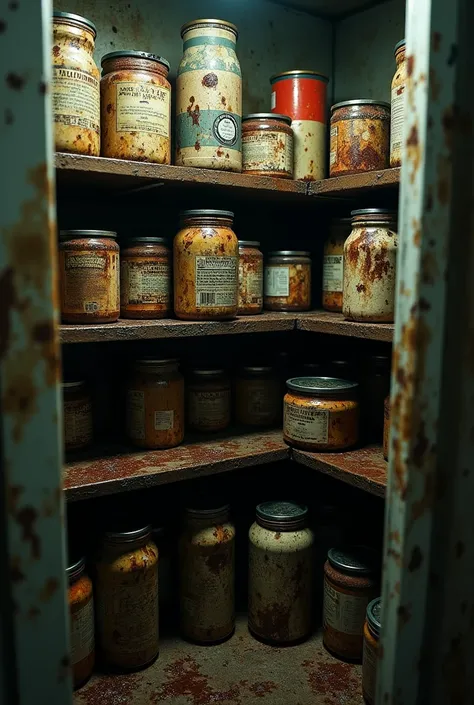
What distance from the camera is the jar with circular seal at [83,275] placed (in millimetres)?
1551

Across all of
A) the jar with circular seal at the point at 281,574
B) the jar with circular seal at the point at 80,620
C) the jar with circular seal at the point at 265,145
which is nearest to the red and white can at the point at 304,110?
the jar with circular seal at the point at 265,145

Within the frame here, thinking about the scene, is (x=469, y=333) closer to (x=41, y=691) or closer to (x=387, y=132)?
(x=41, y=691)

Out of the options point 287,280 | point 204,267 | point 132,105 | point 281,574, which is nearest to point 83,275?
point 204,267

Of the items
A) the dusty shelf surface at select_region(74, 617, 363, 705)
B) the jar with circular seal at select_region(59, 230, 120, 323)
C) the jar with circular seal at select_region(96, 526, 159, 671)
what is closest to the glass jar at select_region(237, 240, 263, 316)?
the jar with circular seal at select_region(59, 230, 120, 323)

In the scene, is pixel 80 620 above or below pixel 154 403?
below

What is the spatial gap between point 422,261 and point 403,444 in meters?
0.23

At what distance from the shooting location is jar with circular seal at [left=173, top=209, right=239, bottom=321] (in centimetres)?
167

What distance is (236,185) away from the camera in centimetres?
169

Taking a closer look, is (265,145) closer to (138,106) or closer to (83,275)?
(138,106)

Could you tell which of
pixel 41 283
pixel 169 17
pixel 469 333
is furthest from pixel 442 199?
pixel 169 17

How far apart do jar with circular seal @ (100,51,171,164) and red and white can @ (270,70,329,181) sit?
1.50ft

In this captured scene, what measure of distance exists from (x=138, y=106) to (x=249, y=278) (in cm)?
57

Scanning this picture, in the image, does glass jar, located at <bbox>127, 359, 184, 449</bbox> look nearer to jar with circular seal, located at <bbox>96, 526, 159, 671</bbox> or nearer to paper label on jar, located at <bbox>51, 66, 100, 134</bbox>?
jar with circular seal, located at <bbox>96, 526, 159, 671</bbox>

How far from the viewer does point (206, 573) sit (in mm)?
1828
